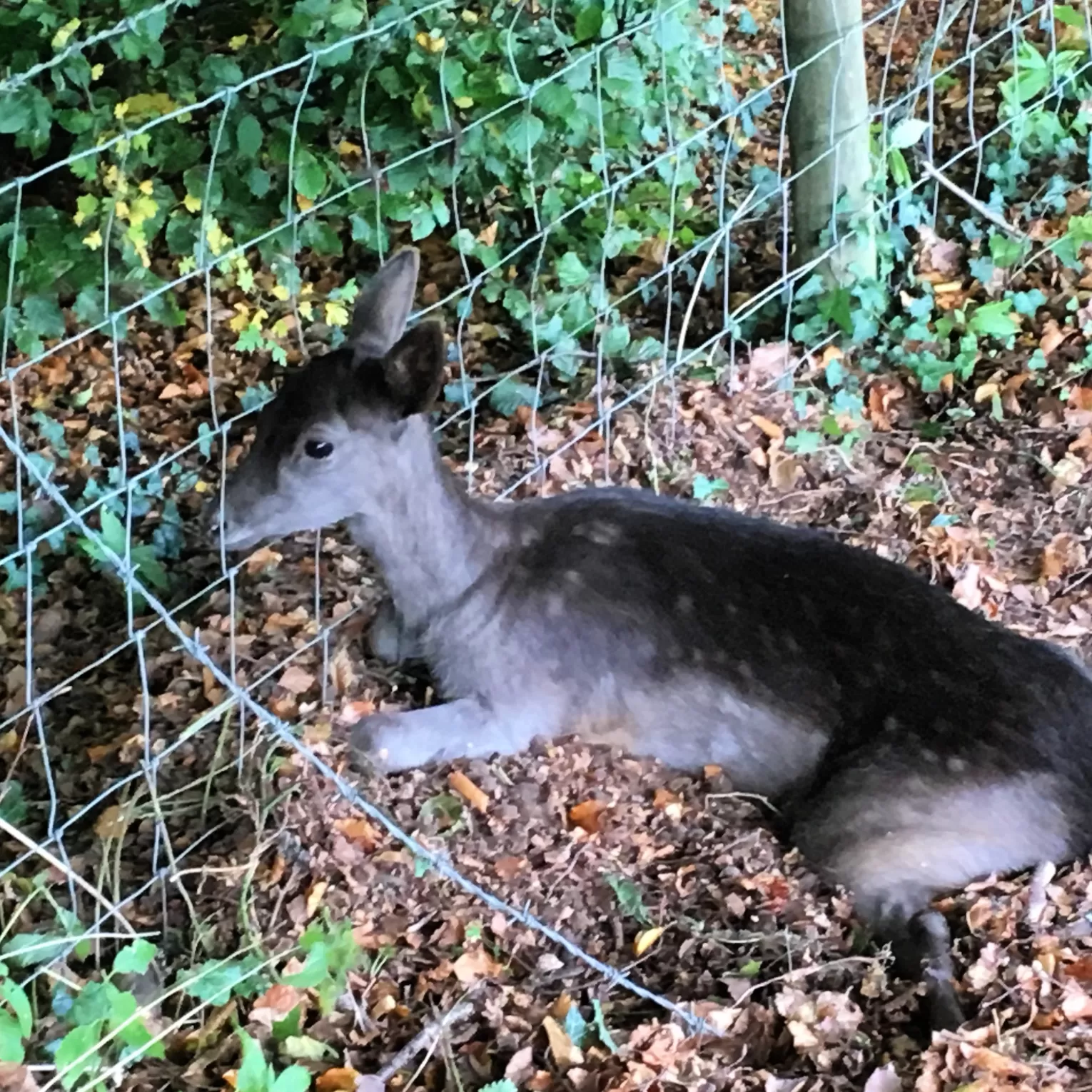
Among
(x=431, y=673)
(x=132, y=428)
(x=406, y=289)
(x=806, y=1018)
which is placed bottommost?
(x=806, y=1018)

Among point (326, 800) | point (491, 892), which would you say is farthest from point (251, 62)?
point (491, 892)

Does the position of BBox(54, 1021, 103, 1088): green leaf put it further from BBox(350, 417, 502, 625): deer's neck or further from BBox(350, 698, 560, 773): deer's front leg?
BBox(350, 417, 502, 625): deer's neck

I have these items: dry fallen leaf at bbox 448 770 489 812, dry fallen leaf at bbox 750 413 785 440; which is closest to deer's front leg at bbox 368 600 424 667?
dry fallen leaf at bbox 448 770 489 812

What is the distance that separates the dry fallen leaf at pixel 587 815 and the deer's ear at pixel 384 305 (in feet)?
4.18

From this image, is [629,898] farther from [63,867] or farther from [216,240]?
[216,240]

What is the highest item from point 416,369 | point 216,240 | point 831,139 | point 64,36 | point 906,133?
point 64,36

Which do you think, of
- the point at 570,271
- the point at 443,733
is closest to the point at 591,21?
the point at 570,271

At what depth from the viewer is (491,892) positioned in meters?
3.44

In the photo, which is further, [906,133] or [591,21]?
[906,133]

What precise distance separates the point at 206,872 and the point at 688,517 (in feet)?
5.11

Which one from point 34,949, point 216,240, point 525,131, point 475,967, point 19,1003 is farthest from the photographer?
point 216,240

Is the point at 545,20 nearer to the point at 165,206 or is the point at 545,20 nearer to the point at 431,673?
the point at 165,206

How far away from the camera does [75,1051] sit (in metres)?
2.65

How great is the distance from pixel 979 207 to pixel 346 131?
2394 mm
